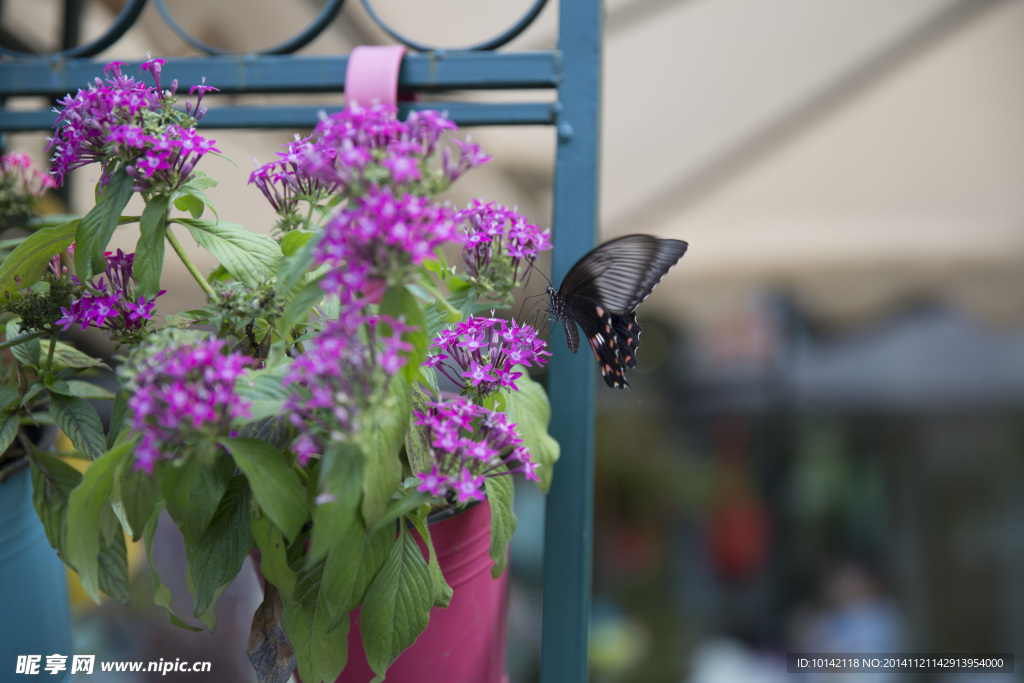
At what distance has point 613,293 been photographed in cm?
65

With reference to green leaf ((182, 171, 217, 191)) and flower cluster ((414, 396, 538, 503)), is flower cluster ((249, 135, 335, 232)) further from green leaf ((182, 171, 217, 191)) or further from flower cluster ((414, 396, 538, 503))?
flower cluster ((414, 396, 538, 503))

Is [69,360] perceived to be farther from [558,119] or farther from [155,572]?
[558,119]

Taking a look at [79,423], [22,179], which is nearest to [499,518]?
[79,423]

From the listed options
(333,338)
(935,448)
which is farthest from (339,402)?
(935,448)

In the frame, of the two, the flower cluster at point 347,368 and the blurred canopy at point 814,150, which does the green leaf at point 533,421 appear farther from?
the blurred canopy at point 814,150

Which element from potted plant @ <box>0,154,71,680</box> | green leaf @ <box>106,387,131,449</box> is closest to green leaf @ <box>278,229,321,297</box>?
green leaf @ <box>106,387,131,449</box>

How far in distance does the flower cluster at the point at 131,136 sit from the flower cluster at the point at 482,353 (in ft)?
0.83

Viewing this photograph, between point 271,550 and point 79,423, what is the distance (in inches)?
10.1

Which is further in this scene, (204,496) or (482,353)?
(482,353)

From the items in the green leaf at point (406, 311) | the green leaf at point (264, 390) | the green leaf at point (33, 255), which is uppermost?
the green leaf at point (33, 255)

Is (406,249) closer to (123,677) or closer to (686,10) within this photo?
(123,677)

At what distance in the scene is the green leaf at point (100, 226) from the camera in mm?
481

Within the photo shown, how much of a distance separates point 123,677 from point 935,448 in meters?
3.19

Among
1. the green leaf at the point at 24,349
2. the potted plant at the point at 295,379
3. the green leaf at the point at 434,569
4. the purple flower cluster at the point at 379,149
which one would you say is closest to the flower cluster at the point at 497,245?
the potted plant at the point at 295,379
